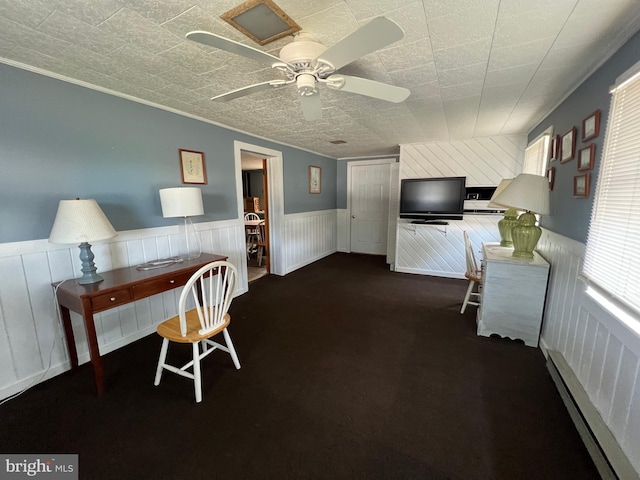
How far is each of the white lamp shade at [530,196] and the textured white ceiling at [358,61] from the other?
77 cm

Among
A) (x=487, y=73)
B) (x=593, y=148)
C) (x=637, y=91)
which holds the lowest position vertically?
(x=593, y=148)

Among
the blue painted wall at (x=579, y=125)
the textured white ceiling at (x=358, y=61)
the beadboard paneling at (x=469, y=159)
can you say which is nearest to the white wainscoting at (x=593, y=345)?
the blue painted wall at (x=579, y=125)

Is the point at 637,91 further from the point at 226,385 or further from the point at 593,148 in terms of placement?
the point at 226,385

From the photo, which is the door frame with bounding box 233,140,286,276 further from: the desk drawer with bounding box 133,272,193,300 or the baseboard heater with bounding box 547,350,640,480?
the baseboard heater with bounding box 547,350,640,480

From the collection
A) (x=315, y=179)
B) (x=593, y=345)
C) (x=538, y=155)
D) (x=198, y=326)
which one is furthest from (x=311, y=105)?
(x=315, y=179)

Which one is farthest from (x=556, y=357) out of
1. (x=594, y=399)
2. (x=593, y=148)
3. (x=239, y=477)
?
(x=239, y=477)

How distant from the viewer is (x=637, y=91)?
1.31m

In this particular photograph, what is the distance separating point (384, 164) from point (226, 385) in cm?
493

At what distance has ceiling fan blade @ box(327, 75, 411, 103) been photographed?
142 centimetres

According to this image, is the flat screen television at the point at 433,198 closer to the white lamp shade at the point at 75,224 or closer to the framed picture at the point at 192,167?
the framed picture at the point at 192,167

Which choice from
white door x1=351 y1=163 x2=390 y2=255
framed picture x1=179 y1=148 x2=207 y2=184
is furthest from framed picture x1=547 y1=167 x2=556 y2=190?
framed picture x1=179 y1=148 x2=207 y2=184

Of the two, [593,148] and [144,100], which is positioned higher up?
[144,100]

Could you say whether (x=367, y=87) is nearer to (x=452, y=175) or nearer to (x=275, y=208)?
(x=275, y=208)

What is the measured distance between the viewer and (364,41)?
1078mm
